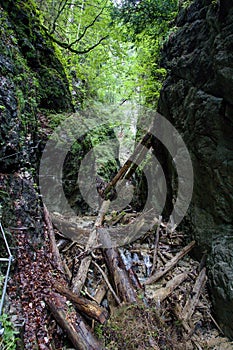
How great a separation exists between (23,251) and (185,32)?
22.6 ft

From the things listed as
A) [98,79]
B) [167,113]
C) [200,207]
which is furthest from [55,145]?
[98,79]

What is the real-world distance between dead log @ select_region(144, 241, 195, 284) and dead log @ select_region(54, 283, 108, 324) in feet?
5.78

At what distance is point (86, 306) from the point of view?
11.7ft

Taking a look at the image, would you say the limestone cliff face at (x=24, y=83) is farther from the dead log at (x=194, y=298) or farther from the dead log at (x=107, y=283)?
the dead log at (x=194, y=298)

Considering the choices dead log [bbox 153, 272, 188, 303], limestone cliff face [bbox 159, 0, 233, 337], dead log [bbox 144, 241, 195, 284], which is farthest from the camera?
dead log [bbox 144, 241, 195, 284]

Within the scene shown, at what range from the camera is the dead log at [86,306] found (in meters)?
3.42

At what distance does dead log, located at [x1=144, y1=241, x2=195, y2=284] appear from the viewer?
5.10m

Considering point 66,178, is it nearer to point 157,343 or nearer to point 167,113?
point 167,113

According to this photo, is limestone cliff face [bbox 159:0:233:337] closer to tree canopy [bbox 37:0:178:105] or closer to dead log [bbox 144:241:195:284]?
dead log [bbox 144:241:195:284]

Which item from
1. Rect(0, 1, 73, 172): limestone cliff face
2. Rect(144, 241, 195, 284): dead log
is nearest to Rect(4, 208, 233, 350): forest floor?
Rect(144, 241, 195, 284): dead log

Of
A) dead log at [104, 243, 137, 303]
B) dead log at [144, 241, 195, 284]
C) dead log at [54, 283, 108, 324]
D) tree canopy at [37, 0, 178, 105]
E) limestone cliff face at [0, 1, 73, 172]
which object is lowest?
dead log at [54, 283, 108, 324]

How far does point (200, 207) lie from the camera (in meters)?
5.76

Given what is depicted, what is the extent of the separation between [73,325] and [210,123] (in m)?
4.82

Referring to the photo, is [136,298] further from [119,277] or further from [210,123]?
[210,123]
